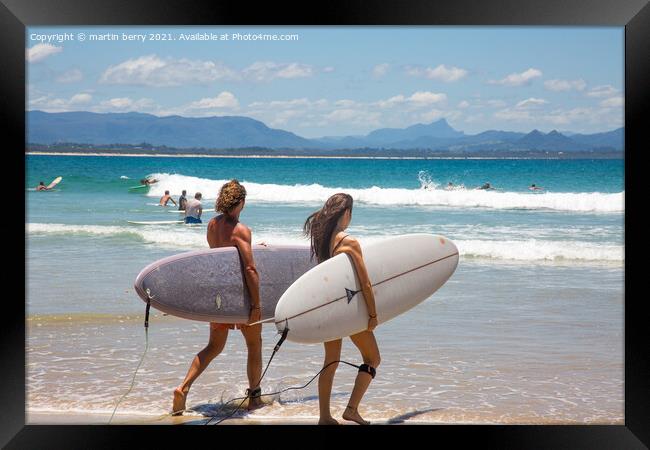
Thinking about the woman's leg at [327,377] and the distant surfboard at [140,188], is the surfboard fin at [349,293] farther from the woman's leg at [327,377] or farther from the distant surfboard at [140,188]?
the distant surfboard at [140,188]

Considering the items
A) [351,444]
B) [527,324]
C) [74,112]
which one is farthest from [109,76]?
[351,444]

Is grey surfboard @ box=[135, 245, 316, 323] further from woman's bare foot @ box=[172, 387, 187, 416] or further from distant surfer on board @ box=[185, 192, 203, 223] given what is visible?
distant surfer on board @ box=[185, 192, 203, 223]

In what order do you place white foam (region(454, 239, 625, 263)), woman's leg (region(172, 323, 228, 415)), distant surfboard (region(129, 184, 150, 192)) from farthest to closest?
distant surfboard (region(129, 184, 150, 192)), white foam (region(454, 239, 625, 263)), woman's leg (region(172, 323, 228, 415))

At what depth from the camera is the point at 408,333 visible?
5.44 m

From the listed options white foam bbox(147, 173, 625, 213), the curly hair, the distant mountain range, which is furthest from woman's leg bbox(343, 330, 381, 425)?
the distant mountain range

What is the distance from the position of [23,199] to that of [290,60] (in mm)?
23958

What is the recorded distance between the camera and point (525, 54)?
83.5ft

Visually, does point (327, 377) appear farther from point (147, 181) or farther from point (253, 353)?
point (147, 181)

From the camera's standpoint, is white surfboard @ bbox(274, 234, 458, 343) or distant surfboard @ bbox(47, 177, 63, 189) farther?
distant surfboard @ bbox(47, 177, 63, 189)

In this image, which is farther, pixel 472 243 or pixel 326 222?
pixel 472 243

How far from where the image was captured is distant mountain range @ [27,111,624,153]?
2608 centimetres

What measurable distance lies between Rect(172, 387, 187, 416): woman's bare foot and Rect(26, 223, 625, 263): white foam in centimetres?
375

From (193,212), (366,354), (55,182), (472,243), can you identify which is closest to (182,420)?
(366,354)

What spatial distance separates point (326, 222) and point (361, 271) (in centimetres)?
25
